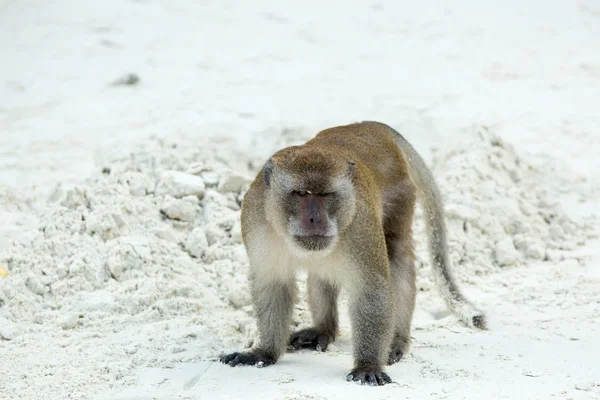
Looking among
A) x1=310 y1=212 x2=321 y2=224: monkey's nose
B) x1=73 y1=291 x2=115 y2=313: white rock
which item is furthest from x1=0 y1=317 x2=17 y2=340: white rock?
x1=310 y1=212 x2=321 y2=224: monkey's nose

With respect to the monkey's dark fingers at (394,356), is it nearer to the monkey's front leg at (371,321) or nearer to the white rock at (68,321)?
the monkey's front leg at (371,321)

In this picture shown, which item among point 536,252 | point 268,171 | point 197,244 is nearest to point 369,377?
point 268,171

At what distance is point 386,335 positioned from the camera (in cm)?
583

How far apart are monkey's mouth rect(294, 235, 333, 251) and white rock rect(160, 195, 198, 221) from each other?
9.05ft

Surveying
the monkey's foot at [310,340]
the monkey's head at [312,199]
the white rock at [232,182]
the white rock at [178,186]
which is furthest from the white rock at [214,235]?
the monkey's head at [312,199]

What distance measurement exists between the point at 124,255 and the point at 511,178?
162 inches

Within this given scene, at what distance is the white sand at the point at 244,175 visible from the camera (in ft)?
20.0

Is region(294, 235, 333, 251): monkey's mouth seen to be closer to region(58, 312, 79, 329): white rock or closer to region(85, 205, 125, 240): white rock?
region(58, 312, 79, 329): white rock

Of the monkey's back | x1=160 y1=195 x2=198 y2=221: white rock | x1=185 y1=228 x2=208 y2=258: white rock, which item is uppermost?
the monkey's back

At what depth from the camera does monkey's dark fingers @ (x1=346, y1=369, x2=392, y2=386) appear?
556 cm

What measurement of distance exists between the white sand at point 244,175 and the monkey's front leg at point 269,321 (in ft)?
0.41

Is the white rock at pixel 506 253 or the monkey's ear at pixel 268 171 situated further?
the white rock at pixel 506 253

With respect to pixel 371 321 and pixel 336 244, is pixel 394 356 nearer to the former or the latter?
pixel 371 321

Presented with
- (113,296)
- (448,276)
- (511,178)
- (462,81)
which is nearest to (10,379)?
(113,296)
